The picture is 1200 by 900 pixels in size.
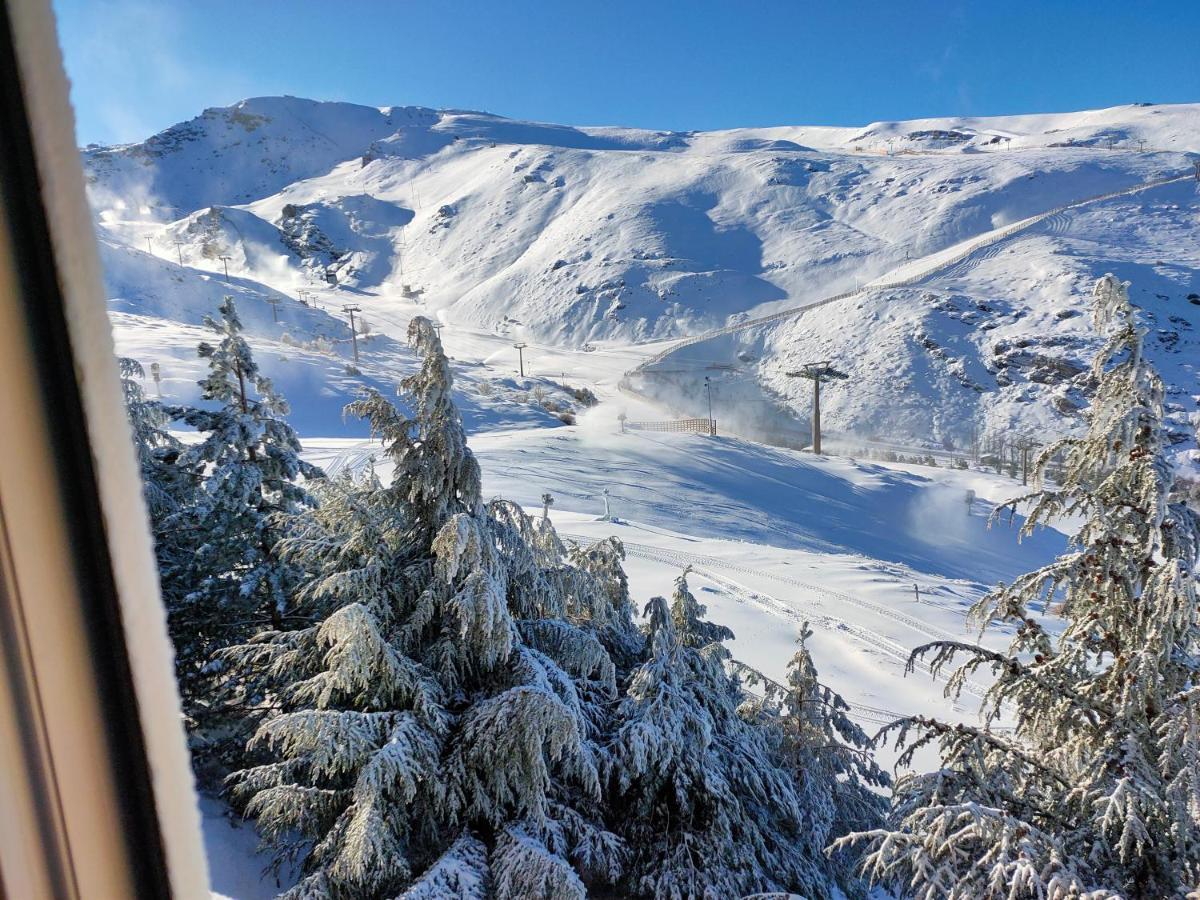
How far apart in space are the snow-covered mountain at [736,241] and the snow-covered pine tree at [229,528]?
93.8 feet

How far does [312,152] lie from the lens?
124 m

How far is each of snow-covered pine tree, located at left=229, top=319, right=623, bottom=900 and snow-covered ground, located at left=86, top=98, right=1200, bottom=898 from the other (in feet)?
4.26

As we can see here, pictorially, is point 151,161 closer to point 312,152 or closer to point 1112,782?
point 312,152

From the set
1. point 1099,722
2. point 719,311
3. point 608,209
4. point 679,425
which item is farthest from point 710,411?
point 608,209

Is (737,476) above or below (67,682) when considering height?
below

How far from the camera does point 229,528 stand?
6734 millimetres

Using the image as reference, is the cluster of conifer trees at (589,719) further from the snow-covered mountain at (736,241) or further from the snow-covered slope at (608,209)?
the snow-covered slope at (608,209)

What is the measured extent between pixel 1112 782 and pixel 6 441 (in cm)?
517

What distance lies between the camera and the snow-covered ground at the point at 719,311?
59.5 feet

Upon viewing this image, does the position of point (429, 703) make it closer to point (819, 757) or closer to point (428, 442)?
point (428, 442)

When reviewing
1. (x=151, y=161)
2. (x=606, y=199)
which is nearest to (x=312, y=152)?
(x=151, y=161)

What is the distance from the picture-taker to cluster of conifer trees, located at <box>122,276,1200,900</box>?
3926mm

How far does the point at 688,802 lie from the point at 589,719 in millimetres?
977

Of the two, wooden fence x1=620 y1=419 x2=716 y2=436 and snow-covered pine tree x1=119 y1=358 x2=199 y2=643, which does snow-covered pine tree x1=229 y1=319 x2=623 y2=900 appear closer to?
snow-covered pine tree x1=119 y1=358 x2=199 y2=643
